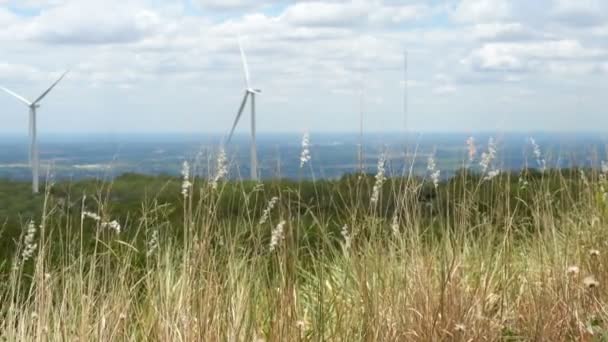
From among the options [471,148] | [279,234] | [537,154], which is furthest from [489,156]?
[279,234]

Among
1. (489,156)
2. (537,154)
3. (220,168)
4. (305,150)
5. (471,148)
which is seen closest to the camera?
(220,168)

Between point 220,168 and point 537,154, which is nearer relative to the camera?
point 220,168

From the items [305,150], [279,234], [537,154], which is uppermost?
[305,150]

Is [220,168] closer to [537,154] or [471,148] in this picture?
[471,148]

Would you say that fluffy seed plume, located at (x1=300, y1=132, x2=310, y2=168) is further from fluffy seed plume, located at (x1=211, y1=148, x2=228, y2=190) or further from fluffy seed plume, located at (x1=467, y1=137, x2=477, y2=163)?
fluffy seed plume, located at (x1=467, y1=137, x2=477, y2=163)

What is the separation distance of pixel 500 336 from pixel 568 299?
63 centimetres

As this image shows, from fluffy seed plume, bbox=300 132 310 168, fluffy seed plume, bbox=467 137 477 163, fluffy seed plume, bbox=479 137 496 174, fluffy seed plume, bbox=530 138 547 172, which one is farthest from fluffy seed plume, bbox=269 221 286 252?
fluffy seed plume, bbox=530 138 547 172

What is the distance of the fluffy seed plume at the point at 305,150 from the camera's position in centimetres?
511

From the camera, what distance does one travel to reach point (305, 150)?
203 inches

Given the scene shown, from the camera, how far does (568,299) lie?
5680 millimetres

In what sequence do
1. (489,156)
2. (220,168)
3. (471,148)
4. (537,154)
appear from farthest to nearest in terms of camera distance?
1. (537,154)
2. (489,156)
3. (471,148)
4. (220,168)

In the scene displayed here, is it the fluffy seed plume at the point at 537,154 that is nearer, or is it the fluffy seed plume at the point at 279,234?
the fluffy seed plume at the point at 279,234

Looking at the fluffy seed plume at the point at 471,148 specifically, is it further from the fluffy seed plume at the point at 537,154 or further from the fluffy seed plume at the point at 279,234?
the fluffy seed plume at the point at 279,234

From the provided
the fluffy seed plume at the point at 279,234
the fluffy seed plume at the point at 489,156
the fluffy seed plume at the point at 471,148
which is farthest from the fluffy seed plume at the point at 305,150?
the fluffy seed plume at the point at 489,156
